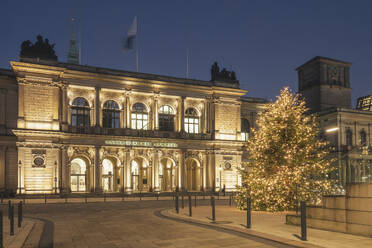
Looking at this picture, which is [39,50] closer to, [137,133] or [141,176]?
[137,133]

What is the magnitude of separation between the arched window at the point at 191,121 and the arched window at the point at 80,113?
46.2 ft

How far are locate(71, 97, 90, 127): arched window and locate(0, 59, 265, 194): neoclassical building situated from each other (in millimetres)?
123

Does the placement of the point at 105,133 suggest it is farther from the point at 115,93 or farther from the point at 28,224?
the point at 28,224

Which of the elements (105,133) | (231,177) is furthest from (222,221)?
(231,177)

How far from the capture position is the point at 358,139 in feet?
204

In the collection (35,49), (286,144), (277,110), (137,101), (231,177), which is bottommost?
(231,177)

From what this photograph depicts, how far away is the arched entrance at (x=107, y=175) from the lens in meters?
48.9

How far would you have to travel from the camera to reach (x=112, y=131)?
154ft

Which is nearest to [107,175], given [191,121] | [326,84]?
[191,121]

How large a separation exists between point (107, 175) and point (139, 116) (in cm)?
915

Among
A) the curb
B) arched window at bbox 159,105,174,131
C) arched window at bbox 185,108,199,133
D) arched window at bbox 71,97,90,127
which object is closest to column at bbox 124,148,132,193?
arched window at bbox 71,97,90,127

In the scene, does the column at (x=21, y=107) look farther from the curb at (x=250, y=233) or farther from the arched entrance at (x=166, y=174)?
the curb at (x=250, y=233)

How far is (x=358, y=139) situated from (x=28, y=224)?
58469mm

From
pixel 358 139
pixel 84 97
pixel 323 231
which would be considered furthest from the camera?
pixel 358 139
